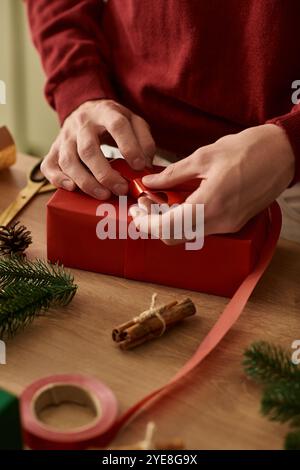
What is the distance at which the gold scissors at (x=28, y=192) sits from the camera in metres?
1.24

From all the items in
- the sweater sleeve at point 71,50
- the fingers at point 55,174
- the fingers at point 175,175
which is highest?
the sweater sleeve at point 71,50

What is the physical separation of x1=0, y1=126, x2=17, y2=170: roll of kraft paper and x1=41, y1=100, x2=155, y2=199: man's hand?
162 millimetres

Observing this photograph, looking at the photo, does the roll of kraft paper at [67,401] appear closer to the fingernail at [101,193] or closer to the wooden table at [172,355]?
the wooden table at [172,355]

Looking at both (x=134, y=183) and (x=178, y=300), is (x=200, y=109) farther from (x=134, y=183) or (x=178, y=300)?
(x=178, y=300)

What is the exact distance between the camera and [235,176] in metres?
1.02

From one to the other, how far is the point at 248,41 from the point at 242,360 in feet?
1.73

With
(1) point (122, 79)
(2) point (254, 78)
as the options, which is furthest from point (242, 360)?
(1) point (122, 79)

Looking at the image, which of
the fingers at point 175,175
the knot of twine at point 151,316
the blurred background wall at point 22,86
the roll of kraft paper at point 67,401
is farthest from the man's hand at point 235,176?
the blurred background wall at point 22,86

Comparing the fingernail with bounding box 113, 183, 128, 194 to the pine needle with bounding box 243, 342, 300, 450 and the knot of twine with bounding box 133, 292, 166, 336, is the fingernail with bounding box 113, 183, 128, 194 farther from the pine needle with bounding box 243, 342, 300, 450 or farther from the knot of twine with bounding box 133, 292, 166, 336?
the pine needle with bounding box 243, 342, 300, 450

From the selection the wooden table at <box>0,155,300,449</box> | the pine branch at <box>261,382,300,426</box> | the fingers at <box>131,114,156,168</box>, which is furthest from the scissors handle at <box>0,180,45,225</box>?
the pine branch at <box>261,382,300,426</box>

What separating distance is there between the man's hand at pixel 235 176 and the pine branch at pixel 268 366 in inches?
7.8

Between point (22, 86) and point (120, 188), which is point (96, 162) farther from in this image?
point (22, 86)

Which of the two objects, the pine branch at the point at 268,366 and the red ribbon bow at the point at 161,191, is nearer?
the pine branch at the point at 268,366

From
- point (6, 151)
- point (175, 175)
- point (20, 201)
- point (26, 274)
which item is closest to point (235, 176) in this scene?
point (175, 175)
